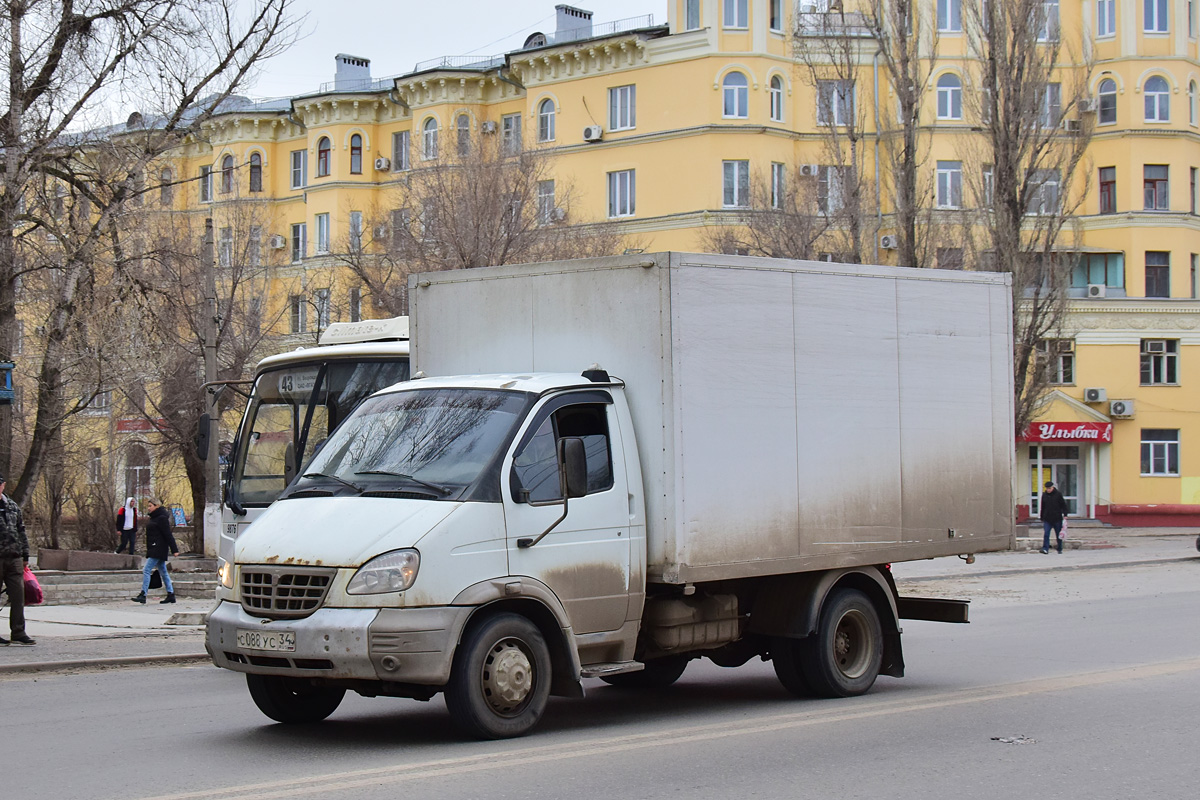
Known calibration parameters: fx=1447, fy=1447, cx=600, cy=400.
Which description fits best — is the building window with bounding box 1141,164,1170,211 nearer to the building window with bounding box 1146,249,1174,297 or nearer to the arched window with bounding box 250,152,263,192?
the building window with bounding box 1146,249,1174,297

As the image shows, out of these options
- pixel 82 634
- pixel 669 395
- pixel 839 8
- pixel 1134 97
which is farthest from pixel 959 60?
pixel 669 395

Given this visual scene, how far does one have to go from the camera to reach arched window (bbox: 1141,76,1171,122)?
5009 centimetres

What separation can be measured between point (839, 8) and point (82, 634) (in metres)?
29.2

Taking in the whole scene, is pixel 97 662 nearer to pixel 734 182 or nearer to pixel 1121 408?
pixel 734 182

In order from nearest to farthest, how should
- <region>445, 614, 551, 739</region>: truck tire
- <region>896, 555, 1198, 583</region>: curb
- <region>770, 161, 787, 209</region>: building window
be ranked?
1. <region>445, 614, 551, 739</region>: truck tire
2. <region>896, 555, 1198, 583</region>: curb
3. <region>770, 161, 787, 209</region>: building window

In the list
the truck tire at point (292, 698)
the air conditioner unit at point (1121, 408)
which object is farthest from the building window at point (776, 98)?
the truck tire at point (292, 698)

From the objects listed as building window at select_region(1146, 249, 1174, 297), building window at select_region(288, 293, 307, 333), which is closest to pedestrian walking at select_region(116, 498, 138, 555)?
building window at select_region(288, 293, 307, 333)

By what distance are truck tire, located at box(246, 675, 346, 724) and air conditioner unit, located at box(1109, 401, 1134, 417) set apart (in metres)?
43.6

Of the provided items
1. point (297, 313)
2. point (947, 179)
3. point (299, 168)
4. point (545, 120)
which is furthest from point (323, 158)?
point (947, 179)

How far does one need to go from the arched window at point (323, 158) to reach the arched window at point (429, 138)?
231 inches

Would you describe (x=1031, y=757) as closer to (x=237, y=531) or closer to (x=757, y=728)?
(x=757, y=728)

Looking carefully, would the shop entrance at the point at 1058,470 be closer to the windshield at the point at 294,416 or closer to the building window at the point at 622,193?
the building window at the point at 622,193

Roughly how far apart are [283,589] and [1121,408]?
147 ft

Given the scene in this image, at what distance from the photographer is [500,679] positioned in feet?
28.1
